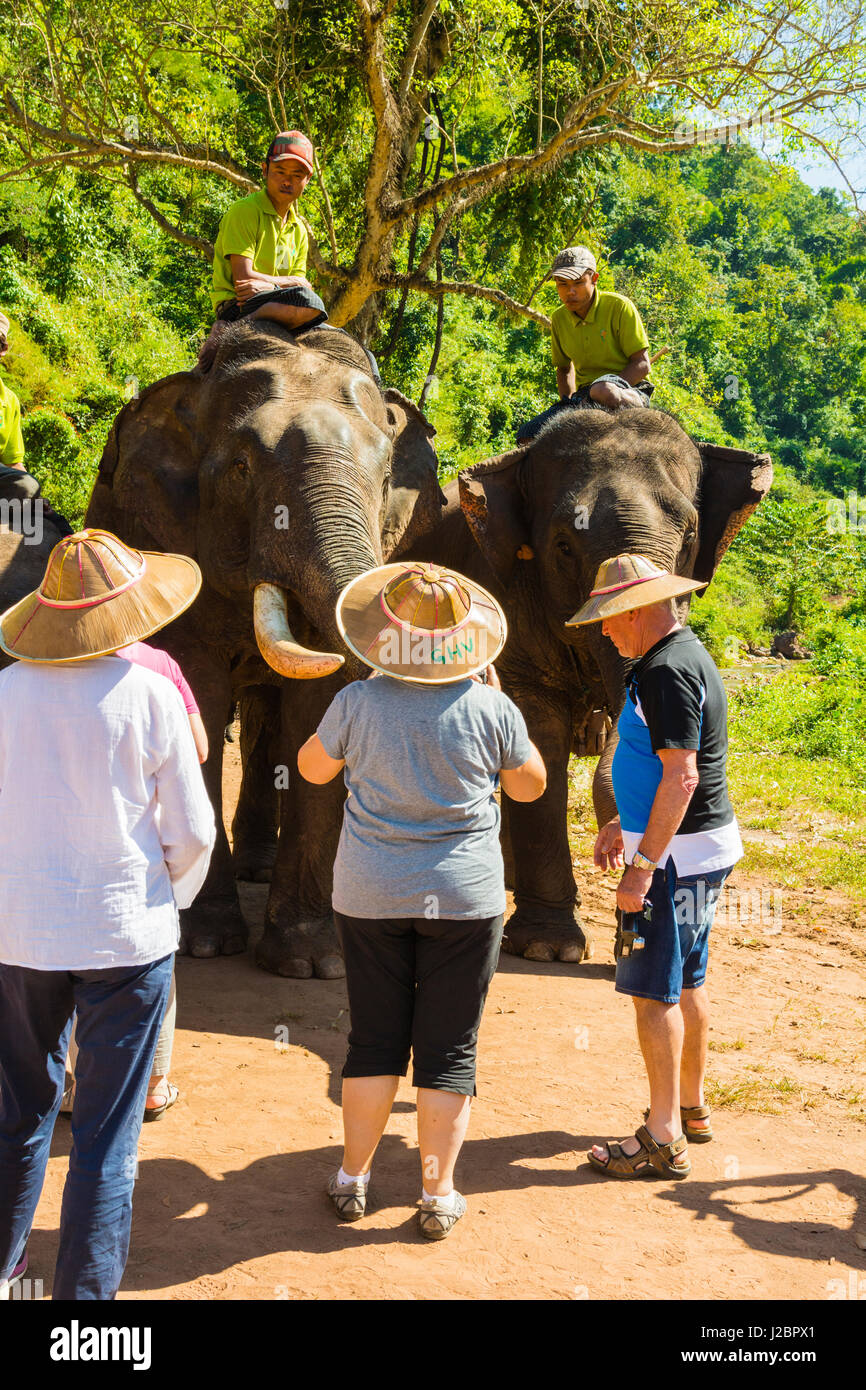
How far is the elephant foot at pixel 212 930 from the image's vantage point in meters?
6.87

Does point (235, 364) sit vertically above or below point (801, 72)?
below

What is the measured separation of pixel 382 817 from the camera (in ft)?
13.1

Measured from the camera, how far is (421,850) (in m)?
3.98

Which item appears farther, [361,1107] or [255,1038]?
[255,1038]

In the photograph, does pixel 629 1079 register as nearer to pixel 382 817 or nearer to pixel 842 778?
pixel 382 817

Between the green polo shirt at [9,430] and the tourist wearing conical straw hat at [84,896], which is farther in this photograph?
the green polo shirt at [9,430]

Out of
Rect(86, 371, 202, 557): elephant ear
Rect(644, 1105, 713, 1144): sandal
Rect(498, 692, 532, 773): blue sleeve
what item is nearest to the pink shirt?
Rect(498, 692, 532, 773): blue sleeve

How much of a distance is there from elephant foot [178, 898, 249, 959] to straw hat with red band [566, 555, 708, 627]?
3186 millimetres

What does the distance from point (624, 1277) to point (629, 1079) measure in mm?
1691

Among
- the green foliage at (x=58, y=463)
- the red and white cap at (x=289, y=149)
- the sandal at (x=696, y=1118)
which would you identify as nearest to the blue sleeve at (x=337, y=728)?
the sandal at (x=696, y=1118)

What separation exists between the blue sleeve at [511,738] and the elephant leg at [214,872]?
306cm

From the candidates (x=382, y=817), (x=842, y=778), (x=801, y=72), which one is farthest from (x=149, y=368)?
(x=382, y=817)

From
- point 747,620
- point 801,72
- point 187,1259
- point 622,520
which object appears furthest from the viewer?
point 747,620
